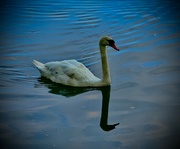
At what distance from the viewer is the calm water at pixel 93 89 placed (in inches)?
231

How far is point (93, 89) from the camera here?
743 cm

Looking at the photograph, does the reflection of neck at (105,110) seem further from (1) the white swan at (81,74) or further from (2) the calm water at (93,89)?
(1) the white swan at (81,74)

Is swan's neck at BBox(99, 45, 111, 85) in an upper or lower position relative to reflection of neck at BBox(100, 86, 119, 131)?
upper

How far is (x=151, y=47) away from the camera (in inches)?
375

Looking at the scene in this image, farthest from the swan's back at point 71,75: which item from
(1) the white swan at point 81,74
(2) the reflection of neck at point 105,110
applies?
(2) the reflection of neck at point 105,110

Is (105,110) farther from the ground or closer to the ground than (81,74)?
closer to the ground

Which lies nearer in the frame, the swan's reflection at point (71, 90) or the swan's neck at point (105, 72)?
the swan's reflection at point (71, 90)

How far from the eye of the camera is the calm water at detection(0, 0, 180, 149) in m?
5.86

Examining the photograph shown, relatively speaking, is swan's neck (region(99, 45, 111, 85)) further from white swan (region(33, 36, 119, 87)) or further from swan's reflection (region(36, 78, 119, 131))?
swan's reflection (region(36, 78, 119, 131))

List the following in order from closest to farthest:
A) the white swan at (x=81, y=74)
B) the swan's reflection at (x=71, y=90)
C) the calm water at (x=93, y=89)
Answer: the calm water at (x=93, y=89) < the swan's reflection at (x=71, y=90) < the white swan at (x=81, y=74)

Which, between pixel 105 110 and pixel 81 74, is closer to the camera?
pixel 105 110

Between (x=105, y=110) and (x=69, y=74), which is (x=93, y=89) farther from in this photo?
(x=105, y=110)

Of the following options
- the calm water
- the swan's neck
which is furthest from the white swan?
the calm water

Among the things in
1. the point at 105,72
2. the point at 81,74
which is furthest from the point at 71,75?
the point at 105,72
